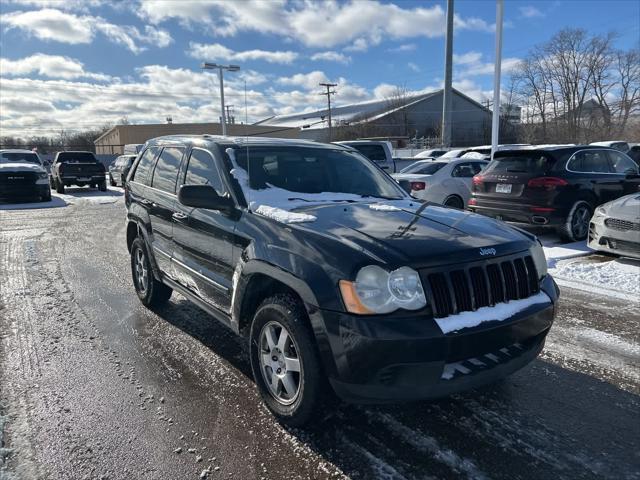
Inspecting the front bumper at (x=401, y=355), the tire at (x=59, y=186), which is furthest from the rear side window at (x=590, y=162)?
the tire at (x=59, y=186)

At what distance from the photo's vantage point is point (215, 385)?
345cm

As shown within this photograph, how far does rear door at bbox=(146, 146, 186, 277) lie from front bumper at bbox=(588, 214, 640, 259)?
5899 millimetres

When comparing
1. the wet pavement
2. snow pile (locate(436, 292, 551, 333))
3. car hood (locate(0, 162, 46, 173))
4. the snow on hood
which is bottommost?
the wet pavement

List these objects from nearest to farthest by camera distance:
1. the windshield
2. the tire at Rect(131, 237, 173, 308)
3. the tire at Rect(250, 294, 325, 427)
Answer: the tire at Rect(250, 294, 325, 427)
the windshield
the tire at Rect(131, 237, 173, 308)

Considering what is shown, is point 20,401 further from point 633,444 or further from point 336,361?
point 633,444

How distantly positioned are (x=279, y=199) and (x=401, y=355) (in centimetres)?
160

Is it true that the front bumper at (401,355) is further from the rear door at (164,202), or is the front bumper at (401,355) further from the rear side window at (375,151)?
the rear side window at (375,151)

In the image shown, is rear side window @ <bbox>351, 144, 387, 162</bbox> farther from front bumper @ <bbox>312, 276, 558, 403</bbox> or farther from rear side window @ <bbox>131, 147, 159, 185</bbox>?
front bumper @ <bbox>312, 276, 558, 403</bbox>

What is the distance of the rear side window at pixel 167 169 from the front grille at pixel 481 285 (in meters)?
2.87

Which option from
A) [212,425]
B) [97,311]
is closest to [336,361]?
[212,425]

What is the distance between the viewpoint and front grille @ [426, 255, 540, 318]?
99.2 inches

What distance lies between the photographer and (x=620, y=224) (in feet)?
21.4

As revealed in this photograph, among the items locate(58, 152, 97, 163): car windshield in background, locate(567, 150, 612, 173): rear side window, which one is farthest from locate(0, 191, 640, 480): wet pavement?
locate(58, 152, 97, 163): car windshield in background

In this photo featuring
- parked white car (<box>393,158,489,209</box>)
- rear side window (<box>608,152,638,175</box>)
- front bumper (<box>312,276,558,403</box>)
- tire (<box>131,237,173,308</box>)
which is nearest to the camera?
front bumper (<box>312,276,558,403</box>)
